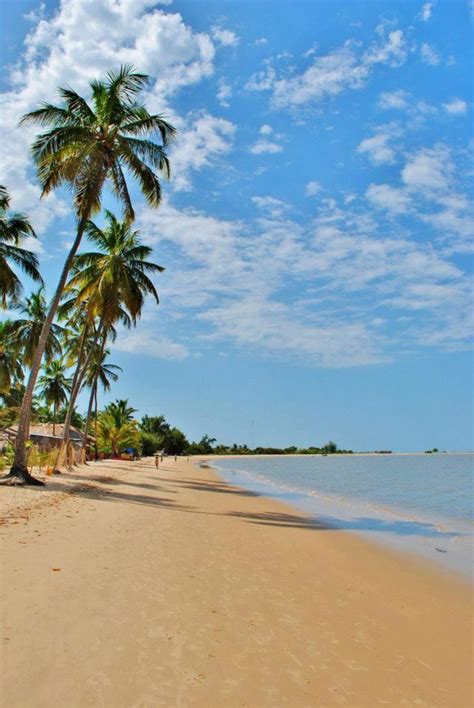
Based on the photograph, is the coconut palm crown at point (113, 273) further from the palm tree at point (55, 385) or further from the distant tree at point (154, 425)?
the distant tree at point (154, 425)

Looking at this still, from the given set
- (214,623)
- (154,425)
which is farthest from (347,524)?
(154,425)

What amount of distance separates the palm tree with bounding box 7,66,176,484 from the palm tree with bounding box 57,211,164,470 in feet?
14.9

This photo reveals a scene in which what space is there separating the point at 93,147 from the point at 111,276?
6097 mm

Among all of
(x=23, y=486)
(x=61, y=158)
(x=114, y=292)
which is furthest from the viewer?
(x=114, y=292)

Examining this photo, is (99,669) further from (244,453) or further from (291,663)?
(244,453)

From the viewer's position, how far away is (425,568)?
8.18 metres

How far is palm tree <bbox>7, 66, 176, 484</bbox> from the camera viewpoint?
14914mm

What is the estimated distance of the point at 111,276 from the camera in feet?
65.8

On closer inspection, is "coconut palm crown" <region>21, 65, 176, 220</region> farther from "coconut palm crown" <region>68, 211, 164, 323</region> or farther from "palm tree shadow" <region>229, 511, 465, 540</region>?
"palm tree shadow" <region>229, 511, 465, 540</region>

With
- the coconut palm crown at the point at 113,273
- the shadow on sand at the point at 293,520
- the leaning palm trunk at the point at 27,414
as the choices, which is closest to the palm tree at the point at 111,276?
the coconut palm crown at the point at 113,273

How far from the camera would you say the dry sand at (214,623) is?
11.0 feet

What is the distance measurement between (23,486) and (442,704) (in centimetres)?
1212

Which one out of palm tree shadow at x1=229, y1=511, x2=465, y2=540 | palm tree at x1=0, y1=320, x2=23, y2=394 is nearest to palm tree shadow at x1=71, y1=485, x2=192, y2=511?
palm tree shadow at x1=229, y1=511, x2=465, y2=540

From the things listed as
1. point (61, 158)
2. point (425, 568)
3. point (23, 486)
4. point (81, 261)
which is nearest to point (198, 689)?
point (425, 568)
